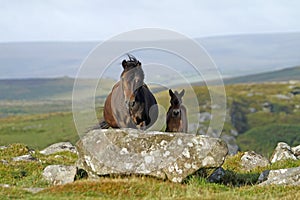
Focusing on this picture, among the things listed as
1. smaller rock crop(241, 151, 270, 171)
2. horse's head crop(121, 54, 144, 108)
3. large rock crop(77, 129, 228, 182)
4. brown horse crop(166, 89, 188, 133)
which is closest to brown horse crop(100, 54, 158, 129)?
horse's head crop(121, 54, 144, 108)

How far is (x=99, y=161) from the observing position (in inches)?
782

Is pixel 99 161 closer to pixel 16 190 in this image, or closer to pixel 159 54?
pixel 16 190

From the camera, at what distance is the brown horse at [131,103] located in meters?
20.6

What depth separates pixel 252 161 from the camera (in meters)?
26.7

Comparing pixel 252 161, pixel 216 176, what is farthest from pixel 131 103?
pixel 252 161

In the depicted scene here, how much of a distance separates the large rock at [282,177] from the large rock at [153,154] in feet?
7.28

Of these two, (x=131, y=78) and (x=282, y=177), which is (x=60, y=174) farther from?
(x=282, y=177)

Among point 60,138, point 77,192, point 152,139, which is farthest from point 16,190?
point 60,138

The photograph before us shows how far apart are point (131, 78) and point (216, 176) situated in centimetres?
551

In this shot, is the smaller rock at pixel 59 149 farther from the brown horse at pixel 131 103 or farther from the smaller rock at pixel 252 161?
the smaller rock at pixel 252 161

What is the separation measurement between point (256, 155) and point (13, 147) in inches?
585

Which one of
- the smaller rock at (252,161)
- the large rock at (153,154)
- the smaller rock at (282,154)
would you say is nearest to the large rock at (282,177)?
the large rock at (153,154)

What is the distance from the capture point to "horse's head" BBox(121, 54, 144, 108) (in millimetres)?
20547

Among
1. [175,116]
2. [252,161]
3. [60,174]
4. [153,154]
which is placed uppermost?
[175,116]
